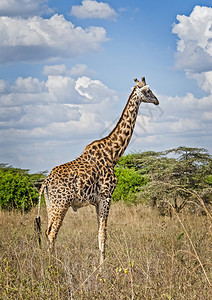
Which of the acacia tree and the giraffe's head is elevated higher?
the giraffe's head

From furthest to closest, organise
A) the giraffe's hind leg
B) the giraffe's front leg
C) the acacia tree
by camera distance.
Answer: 1. the acacia tree
2. the giraffe's front leg
3. the giraffe's hind leg

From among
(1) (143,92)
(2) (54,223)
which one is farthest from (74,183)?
(1) (143,92)

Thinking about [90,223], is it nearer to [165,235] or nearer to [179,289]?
[165,235]

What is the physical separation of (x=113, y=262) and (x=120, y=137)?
2675 mm

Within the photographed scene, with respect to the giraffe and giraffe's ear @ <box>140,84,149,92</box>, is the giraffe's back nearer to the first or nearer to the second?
the giraffe

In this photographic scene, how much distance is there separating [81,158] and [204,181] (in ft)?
19.0

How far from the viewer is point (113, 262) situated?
5973 mm

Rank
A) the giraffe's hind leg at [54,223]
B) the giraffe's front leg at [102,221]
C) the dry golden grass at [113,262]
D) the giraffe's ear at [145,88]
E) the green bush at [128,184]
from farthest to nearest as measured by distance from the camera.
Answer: the green bush at [128,184], the giraffe's ear at [145,88], the giraffe's front leg at [102,221], the giraffe's hind leg at [54,223], the dry golden grass at [113,262]

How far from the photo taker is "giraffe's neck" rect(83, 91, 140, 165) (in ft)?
24.7

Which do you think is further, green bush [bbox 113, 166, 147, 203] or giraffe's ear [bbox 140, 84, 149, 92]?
green bush [bbox 113, 166, 147, 203]

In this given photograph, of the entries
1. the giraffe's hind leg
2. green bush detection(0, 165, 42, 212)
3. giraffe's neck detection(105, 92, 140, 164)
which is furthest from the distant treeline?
the giraffe's hind leg

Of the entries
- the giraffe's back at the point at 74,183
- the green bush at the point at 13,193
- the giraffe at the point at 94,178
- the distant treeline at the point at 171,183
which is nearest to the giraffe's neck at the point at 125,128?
the giraffe at the point at 94,178

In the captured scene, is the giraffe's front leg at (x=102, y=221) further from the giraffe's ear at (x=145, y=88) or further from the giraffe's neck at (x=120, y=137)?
the giraffe's ear at (x=145, y=88)

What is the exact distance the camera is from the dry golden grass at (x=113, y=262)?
4.47 meters
